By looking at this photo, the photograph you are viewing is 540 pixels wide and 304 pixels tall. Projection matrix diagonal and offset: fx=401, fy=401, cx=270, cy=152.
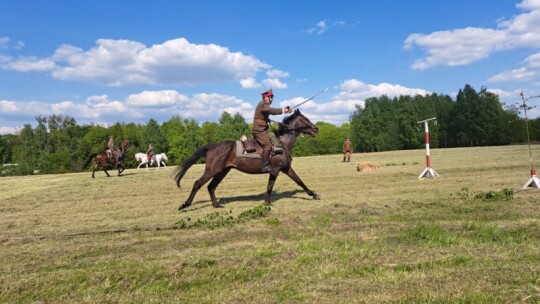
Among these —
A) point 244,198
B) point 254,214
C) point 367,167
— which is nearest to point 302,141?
point 367,167

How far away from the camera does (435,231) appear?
6.41 m

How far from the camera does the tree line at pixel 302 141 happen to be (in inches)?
3187

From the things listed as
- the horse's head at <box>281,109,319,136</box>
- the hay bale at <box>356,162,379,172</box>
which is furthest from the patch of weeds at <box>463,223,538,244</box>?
the hay bale at <box>356,162,379,172</box>

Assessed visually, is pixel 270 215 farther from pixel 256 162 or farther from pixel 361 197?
pixel 361 197

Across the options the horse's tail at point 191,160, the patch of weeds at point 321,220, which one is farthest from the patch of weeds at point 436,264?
the horse's tail at point 191,160

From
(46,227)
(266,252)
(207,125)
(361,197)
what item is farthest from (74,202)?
(207,125)

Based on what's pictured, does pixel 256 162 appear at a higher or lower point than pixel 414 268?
higher

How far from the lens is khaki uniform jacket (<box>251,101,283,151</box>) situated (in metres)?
11.2

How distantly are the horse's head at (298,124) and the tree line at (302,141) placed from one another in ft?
215

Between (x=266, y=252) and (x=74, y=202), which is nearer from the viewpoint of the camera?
(x=266, y=252)

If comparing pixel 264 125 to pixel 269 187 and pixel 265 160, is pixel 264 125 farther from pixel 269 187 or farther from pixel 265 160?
pixel 269 187

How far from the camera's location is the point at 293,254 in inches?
217

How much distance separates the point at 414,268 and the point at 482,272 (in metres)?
0.72

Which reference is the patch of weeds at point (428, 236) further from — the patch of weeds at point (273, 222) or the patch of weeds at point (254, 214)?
the patch of weeds at point (254, 214)
